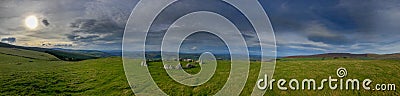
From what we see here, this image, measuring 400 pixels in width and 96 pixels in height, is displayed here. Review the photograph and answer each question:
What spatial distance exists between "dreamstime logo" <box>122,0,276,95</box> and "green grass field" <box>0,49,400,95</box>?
120 cm

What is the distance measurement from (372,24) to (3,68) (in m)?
37.9

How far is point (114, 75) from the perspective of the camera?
106 ft

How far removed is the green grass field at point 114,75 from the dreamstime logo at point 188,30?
3.93 feet

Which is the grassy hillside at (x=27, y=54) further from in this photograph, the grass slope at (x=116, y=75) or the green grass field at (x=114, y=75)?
the grass slope at (x=116, y=75)

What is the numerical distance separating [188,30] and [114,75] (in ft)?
45.7

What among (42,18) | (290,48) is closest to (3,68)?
(42,18)

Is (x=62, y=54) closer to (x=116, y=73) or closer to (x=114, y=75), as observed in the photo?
(x=116, y=73)

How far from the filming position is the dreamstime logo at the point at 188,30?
19.2 metres

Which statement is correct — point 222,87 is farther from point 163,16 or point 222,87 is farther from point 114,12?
point 114,12

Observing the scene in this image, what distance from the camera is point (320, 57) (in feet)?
133

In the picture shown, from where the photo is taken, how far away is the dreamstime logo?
19.2m
